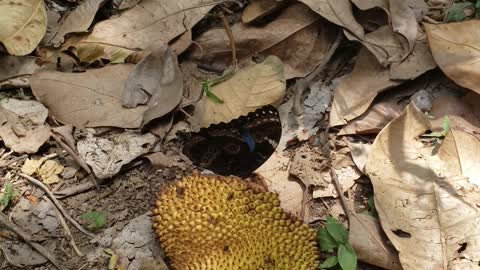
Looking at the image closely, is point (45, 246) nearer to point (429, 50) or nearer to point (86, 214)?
point (86, 214)

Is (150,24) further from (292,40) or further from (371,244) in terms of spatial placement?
(371,244)

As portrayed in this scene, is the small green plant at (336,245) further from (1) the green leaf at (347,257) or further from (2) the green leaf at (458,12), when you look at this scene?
(2) the green leaf at (458,12)

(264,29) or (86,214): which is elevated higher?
(264,29)

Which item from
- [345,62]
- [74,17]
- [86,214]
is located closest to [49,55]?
[74,17]

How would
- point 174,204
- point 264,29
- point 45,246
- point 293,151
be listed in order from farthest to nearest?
point 264,29, point 293,151, point 45,246, point 174,204

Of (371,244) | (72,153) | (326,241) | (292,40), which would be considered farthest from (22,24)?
(371,244)

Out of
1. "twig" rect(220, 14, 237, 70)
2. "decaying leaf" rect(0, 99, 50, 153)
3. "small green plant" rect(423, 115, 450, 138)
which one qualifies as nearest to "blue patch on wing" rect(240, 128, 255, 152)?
→ "twig" rect(220, 14, 237, 70)

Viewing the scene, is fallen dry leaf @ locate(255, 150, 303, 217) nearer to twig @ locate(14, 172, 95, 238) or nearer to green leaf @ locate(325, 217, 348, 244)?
green leaf @ locate(325, 217, 348, 244)
